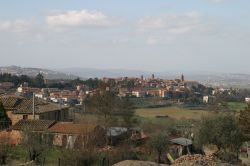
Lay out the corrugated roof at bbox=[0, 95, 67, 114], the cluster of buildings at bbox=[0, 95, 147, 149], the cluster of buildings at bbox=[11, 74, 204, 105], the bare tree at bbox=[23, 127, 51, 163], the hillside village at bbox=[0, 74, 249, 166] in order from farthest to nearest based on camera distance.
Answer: the cluster of buildings at bbox=[11, 74, 204, 105] → the corrugated roof at bbox=[0, 95, 67, 114] → the cluster of buildings at bbox=[0, 95, 147, 149] → the hillside village at bbox=[0, 74, 249, 166] → the bare tree at bbox=[23, 127, 51, 163]

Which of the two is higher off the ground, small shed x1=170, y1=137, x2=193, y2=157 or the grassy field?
small shed x1=170, y1=137, x2=193, y2=157

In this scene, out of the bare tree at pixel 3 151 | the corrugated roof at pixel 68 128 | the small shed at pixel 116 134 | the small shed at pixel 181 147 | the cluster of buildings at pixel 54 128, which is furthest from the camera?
the small shed at pixel 116 134

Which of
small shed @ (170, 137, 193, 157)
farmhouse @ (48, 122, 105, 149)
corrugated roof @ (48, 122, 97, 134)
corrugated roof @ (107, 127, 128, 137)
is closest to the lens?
farmhouse @ (48, 122, 105, 149)

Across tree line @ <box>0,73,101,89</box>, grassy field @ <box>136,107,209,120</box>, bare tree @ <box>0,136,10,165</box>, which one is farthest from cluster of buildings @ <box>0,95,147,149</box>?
tree line @ <box>0,73,101,89</box>

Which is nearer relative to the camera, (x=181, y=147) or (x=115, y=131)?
(x=181, y=147)

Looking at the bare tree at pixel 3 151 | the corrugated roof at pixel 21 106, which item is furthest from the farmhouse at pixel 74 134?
the corrugated roof at pixel 21 106

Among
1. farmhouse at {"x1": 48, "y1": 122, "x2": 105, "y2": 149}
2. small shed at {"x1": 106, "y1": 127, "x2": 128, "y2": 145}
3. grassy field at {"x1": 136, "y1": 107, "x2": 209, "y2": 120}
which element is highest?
farmhouse at {"x1": 48, "y1": 122, "x2": 105, "y2": 149}

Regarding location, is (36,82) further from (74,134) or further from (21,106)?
(74,134)

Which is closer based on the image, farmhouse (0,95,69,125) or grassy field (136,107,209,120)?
farmhouse (0,95,69,125)

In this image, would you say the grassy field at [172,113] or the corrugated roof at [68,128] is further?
the grassy field at [172,113]

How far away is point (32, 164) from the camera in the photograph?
22.2 meters

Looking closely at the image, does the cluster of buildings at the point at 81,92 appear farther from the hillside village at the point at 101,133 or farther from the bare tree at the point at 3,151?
the bare tree at the point at 3,151

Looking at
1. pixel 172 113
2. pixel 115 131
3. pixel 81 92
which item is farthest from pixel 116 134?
pixel 81 92

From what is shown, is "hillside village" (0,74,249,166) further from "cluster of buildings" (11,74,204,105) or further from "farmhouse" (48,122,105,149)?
"cluster of buildings" (11,74,204,105)
